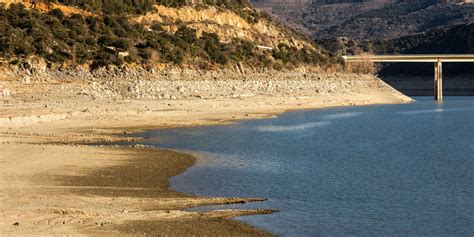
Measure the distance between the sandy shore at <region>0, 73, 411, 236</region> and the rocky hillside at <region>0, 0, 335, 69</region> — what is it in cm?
→ 718

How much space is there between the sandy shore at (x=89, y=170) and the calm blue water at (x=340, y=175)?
1.39 metres

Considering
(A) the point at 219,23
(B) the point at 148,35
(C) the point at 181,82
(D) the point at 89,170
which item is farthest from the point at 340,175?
(A) the point at 219,23

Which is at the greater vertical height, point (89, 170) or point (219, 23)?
point (219, 23)

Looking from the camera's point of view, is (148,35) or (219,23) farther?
(219,23)

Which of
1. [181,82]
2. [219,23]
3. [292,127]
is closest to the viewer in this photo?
[292,127]

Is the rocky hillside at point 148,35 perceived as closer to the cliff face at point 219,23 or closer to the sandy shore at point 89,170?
the cliff face at point 219,23

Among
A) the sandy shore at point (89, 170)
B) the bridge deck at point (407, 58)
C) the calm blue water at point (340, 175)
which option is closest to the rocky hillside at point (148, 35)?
the sandy shore at point (89, 170)

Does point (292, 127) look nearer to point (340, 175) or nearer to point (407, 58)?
point (340, 175)

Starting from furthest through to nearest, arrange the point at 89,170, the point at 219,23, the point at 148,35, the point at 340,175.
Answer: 1. the point at 219,23
2. the point at 148,35
3. the point at 340,175
4. the point at 89,170

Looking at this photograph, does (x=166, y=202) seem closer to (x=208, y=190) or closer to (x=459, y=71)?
(x=208, y=190)

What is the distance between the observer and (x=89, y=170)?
27.7m

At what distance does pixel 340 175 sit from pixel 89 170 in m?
8.86

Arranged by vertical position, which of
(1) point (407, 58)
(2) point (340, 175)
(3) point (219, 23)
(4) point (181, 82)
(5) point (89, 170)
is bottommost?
(2) point (340, 175)

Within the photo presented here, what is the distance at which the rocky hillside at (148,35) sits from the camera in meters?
67.7
